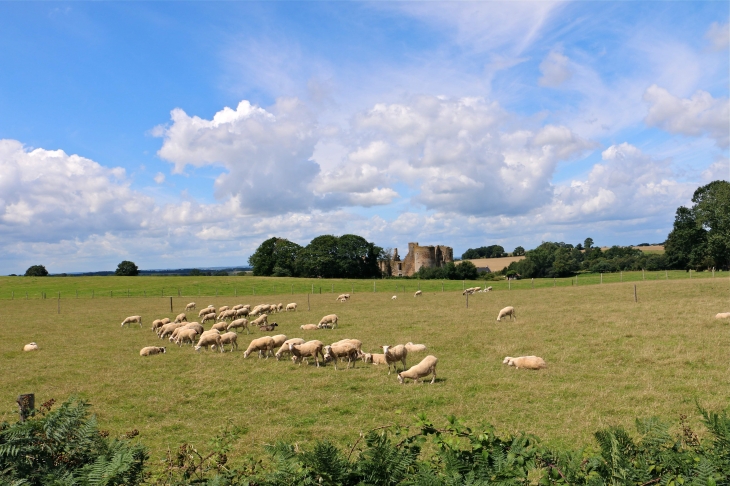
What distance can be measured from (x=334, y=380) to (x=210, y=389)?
3.47 meters

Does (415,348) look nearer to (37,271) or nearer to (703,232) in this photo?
(703,232)

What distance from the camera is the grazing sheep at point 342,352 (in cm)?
1554

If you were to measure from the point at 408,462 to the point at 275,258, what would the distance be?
96.4m

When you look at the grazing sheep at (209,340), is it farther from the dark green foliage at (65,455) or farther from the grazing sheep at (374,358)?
the dark green foliage at (65,455)

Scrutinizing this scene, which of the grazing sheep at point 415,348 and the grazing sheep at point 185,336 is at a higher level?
the grazing sheep at point 185,336

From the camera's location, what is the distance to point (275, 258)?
322 feet

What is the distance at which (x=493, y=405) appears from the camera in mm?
10594

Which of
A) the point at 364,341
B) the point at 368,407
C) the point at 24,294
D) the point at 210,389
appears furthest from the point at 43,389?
the point at 24,294

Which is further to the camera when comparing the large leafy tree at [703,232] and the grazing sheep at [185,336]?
the large leafy tree at [703,232]

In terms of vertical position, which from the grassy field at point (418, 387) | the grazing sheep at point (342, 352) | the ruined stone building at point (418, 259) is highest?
the ruined stone building at point (418, 259)

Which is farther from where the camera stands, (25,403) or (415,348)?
(415,348)

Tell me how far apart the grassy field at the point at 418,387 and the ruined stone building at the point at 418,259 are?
82290 millimetres

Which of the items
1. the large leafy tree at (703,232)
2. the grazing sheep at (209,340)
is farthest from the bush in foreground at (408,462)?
the large leafy tree at (703,232)

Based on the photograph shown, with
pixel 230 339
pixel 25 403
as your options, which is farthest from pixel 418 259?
pixel 25 403
